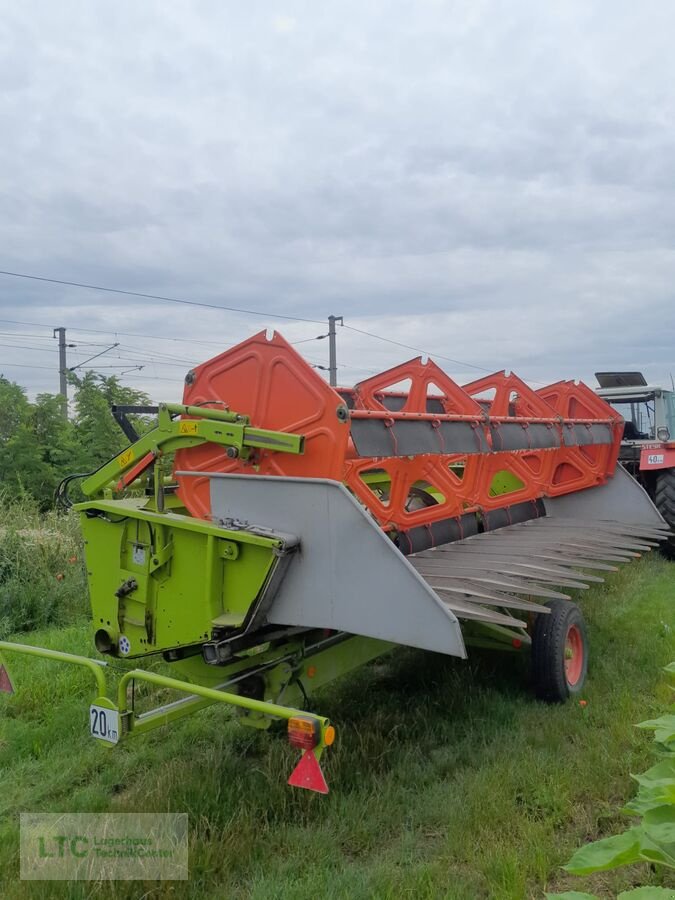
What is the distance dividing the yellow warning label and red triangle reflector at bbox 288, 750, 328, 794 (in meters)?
1.88

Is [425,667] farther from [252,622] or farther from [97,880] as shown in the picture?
[97,880]

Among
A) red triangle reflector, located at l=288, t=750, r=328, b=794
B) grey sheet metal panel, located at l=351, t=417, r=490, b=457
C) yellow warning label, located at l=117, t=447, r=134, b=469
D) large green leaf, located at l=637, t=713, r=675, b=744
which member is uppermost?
grey sheet metal panel, located at l=351, t=417, r=490, b=457

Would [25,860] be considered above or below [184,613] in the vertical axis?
below

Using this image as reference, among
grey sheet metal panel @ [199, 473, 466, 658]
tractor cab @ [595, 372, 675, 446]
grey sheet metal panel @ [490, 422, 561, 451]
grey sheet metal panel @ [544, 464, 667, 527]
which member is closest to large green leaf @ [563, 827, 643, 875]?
grey sheet metal panel @ [199, 473, 466, 658]

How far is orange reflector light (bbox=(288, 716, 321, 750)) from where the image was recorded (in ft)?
8.12

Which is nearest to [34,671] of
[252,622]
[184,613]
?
[184,613]

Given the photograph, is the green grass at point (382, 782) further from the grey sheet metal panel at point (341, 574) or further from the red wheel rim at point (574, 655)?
the grey sheet metal panel at point (341, 574)

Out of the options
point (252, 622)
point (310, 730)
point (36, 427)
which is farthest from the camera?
point (36, 427)

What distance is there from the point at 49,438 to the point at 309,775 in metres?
9.25

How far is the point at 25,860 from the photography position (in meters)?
2.79

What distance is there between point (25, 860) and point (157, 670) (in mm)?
1922

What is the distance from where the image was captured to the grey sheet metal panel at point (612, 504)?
668 cm
